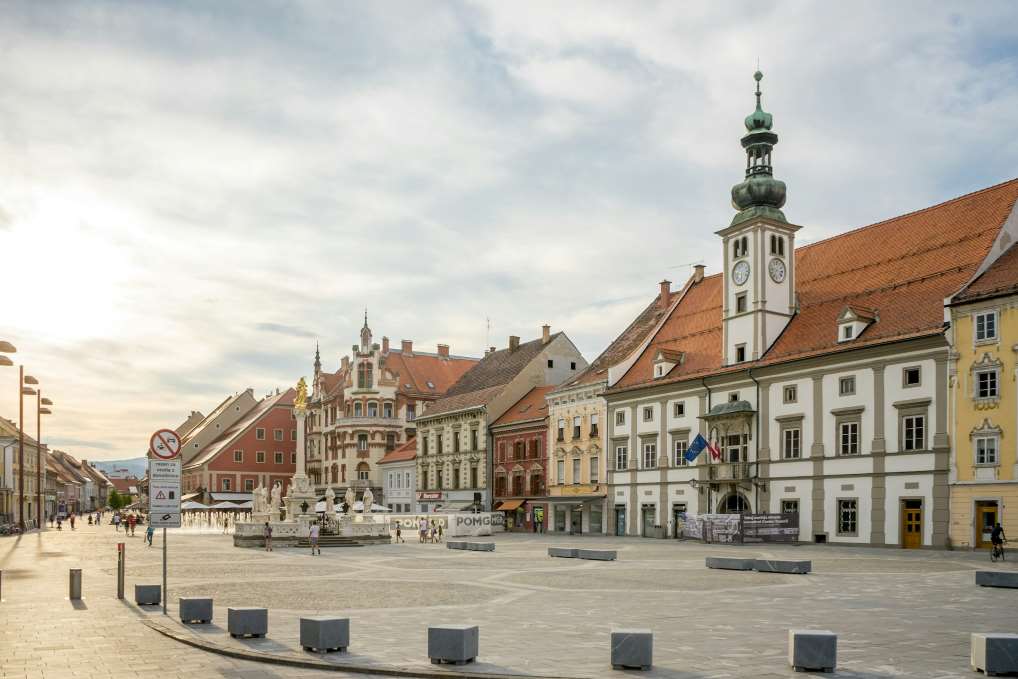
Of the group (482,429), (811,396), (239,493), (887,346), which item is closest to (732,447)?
(811,396)

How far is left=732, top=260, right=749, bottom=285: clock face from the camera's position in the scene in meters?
57.6

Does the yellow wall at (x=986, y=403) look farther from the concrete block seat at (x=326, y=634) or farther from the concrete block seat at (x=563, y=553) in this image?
the concrete block seat at (x=326, y=634)

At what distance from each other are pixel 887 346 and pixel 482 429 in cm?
4271

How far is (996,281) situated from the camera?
1708 inches

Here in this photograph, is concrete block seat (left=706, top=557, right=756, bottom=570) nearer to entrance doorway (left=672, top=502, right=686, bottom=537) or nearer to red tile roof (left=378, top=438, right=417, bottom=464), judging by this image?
entrance doorway (left=672, top=502, right=686, bottom=537)

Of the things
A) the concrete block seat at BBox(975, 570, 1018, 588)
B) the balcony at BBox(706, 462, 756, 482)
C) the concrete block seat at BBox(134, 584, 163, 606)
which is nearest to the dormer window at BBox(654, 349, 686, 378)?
the balcony at BBox(706, 462, 756, 482)

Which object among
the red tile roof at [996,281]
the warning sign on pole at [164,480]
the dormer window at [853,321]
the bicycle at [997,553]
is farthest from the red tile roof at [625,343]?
the warning sign on pole at [164,480]

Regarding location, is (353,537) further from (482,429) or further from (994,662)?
(994,662)

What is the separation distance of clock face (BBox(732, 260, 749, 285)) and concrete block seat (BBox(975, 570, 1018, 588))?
108 ft

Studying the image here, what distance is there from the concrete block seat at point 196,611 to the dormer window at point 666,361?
152ft

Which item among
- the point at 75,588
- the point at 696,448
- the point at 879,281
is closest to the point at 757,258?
the point at 879,281

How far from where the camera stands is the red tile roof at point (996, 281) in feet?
138

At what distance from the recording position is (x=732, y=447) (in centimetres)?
5612

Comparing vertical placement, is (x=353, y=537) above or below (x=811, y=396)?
below
